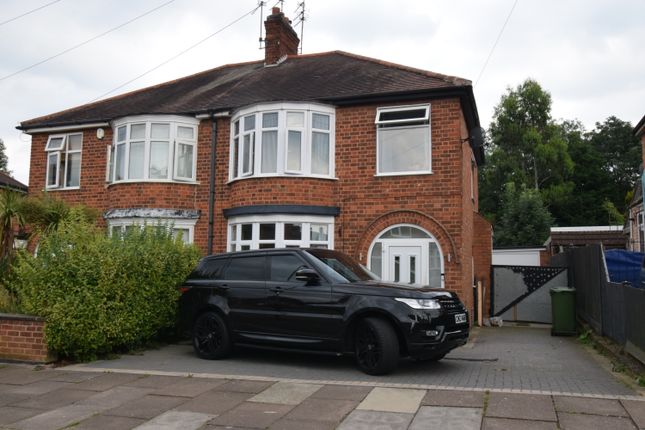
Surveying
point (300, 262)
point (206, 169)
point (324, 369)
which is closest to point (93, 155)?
point (206, 169)

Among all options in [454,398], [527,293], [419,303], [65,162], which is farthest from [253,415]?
[65,162]

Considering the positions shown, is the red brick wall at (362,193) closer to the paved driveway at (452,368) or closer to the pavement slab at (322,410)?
the paved driveway at (452,368)

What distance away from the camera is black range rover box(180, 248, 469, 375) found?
23.2ft

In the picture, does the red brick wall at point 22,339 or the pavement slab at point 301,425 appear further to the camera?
the red brick wall at point 22,339

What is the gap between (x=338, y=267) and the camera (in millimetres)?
8188

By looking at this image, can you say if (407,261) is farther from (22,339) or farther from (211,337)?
(22,339)

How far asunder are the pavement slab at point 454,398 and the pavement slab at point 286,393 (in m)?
1.30

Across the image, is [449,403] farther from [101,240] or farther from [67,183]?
[67,183]

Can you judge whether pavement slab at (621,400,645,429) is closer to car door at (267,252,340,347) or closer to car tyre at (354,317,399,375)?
car tyre at (354,317,399,375)

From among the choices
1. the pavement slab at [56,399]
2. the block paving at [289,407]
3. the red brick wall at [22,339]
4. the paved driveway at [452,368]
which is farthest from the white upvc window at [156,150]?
the pavement slab at [56,399]

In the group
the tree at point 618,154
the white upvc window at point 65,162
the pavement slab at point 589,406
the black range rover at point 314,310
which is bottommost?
the pavement slab at point 589,406

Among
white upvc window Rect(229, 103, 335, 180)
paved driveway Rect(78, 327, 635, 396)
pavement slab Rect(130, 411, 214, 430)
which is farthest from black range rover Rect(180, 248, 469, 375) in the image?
white upvc window Rect(229, 103, 335, 180)

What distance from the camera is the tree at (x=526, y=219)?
35.4m

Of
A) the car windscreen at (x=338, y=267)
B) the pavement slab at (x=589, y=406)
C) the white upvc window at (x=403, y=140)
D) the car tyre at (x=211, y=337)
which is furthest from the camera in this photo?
the white upvc window at (x=403, y=140)
